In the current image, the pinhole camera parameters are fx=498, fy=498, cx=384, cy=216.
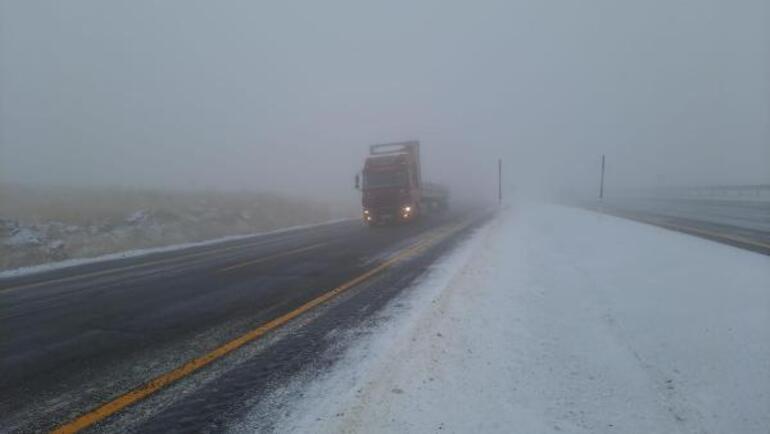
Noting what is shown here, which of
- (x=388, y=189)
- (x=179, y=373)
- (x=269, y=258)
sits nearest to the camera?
(x=179, y=373)

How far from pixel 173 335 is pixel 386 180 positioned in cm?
1802

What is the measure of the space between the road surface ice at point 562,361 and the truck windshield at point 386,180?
14857 mm

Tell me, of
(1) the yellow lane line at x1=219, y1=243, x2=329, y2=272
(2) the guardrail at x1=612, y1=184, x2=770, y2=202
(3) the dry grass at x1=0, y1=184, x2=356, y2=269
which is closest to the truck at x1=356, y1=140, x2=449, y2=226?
(3) the dry grass at x1=0, y1=184, x2=356, y2=269

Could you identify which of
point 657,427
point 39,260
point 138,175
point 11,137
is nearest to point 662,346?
point 657,427

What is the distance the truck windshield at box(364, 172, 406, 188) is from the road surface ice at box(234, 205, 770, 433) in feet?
48.7

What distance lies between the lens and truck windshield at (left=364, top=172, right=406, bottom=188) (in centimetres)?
2366

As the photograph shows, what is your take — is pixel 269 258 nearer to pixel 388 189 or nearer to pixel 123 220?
pixel 388 189

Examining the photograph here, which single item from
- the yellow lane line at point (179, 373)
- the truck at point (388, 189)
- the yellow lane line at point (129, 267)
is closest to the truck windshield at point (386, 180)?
the truck at point (388, 189)

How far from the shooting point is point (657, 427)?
3.53 meters

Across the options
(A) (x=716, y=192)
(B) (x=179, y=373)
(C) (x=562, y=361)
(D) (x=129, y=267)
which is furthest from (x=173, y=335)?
Answer: (A) (x=716, y=192)

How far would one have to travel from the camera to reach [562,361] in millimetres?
4824

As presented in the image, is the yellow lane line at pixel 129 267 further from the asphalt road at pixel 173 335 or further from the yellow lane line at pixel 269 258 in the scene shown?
the yellow lane line at pixel 269 258

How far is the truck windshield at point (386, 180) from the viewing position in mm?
23656

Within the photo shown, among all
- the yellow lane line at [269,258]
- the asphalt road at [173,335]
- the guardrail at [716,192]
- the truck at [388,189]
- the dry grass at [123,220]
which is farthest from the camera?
the guardrail at [716,192]
